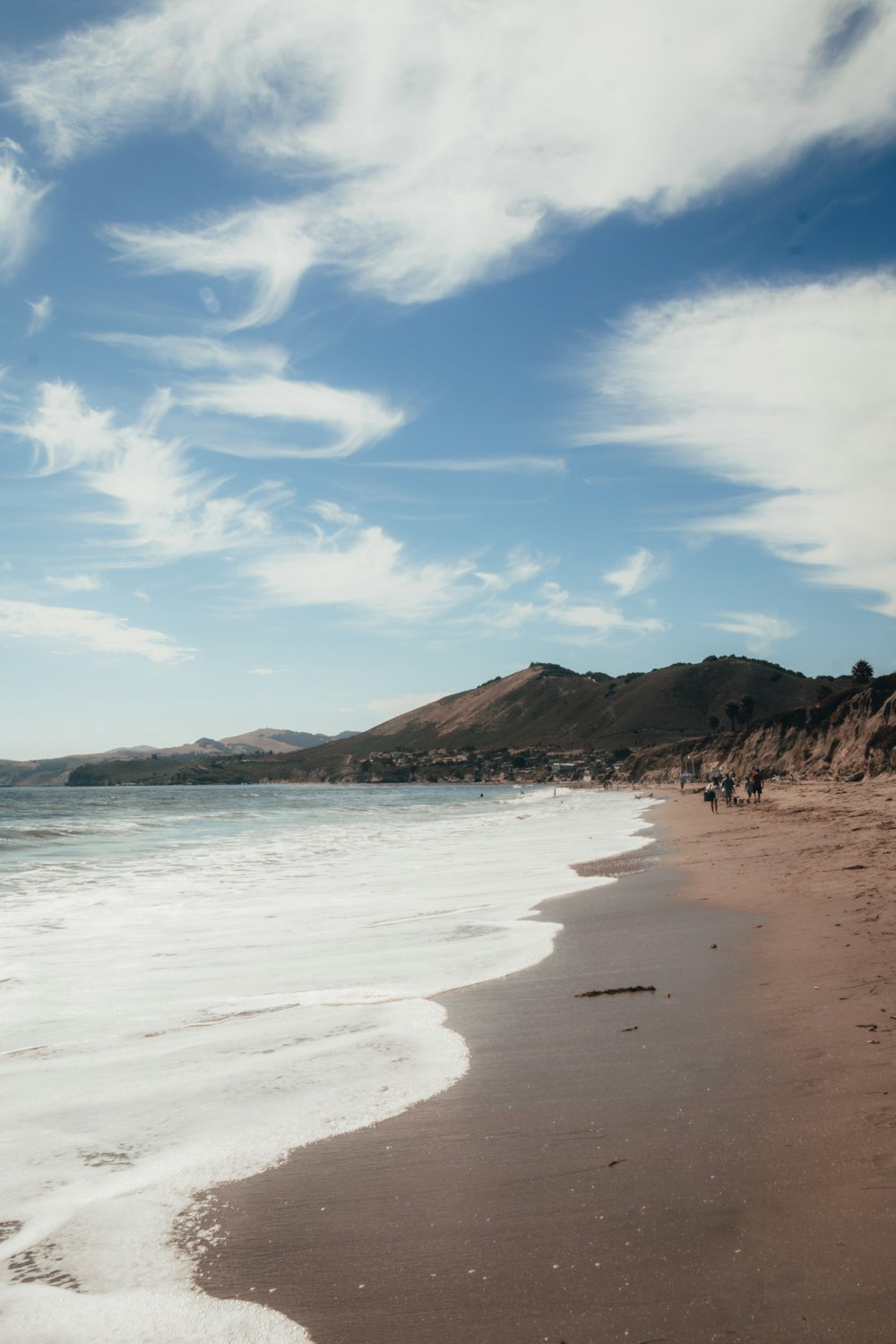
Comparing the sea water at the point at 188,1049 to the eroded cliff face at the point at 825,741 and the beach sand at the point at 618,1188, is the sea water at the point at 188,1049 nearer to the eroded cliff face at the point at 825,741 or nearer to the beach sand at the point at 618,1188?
the beach sand at the point at 618,1188

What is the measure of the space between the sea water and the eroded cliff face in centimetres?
4651

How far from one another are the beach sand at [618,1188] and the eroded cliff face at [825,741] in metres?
51.7

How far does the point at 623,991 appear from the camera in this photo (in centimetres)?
748

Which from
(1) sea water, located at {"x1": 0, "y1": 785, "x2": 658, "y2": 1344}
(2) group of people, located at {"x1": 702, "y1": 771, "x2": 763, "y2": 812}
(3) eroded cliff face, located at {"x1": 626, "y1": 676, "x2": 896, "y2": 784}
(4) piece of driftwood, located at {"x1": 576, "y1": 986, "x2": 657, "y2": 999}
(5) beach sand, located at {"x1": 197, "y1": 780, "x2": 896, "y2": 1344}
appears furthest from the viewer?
(3) eroded cliff face, located at {"x1": 626, "y1": 676, "x2": 896, "y2": 784}

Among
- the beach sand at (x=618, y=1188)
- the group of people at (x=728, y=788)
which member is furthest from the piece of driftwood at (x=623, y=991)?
the group of people at (x=728, y=788)

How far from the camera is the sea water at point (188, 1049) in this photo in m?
3.43

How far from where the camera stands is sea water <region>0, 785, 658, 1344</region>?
343cm

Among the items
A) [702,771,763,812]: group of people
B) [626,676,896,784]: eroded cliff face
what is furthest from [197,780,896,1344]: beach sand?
[626,676,896,784]: eroded cliff face

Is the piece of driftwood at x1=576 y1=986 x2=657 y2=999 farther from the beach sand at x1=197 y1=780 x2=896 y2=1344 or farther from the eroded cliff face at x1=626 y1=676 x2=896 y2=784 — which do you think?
the eroded cliff face at x1=626 y1=676 x2=896 y2=784

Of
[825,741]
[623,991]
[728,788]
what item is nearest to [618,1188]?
[623,991]

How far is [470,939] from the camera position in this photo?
34.2ft

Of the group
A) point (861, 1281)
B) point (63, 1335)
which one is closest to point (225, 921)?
point (63, 1335)

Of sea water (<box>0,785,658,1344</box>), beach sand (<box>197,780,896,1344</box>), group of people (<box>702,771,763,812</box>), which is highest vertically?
beach sand (<box>197,780,896,1344</box>)

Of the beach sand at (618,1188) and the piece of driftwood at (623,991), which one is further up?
the beach sand at (618,1188)
